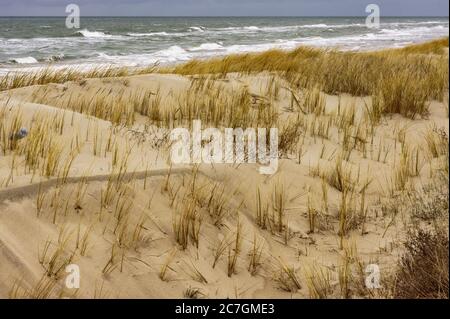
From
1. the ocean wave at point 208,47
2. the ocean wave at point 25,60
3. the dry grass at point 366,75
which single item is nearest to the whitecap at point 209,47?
the ocean wave at point 208,47

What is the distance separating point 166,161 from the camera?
405cm

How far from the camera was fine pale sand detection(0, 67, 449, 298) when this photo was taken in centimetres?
Result: 278

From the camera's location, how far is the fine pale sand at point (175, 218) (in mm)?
2780

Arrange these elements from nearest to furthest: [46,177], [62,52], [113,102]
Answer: [46,177]
[113,102]
[62,52]

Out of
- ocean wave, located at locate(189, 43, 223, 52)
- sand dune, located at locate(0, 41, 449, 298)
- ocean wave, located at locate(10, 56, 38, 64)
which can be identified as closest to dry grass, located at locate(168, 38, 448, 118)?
sand dune, located at locate(0, 41, 449, 298)

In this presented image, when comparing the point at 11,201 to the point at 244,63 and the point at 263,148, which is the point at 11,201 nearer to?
the point at 263,148

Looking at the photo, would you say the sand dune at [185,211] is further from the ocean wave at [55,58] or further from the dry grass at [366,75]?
the ocean wave at [55,58]

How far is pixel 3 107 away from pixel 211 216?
246 centimetres

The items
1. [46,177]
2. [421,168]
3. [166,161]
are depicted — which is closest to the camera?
[46,177]

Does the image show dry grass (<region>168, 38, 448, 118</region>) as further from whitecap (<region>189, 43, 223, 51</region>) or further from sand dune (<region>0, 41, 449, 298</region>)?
whitecap (<region>189, 43, 223, 51</region>)

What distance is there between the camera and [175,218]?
10.6ft

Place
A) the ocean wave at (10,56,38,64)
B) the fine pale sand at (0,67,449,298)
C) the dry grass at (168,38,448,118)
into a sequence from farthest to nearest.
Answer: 1. the ocean wave at (10,56,38,64)
2. the dry grass at (168,38,448,118)
3. the fine pale sand at (0,67,449,298)

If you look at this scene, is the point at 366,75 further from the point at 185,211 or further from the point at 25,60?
the point at 25,60
